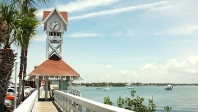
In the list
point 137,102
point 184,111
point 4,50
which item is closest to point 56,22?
point 137,102

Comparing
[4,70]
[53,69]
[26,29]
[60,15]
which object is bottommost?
[4,70]

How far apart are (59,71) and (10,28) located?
19.8 m

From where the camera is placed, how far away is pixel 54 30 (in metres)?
35.9

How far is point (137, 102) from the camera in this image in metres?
19.6

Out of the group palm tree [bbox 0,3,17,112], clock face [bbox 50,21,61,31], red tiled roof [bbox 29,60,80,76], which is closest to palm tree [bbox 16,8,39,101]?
palm tree [bbox 0,3,17,112]

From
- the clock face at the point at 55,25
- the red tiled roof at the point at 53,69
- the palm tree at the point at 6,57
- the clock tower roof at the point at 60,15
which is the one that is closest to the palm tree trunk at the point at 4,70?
the palm tree at the point at 6,57

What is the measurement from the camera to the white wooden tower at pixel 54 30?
118 feet

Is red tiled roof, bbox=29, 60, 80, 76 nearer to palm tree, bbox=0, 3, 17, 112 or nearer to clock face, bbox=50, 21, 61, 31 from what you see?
clock face, bbox=50, 21, 61, 31

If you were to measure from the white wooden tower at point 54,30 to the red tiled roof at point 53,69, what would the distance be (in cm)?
152

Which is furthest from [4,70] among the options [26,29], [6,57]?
[26,29]

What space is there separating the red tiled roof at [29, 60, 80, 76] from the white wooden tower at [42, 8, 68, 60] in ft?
5.00

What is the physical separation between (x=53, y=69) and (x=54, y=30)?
5.26 metres

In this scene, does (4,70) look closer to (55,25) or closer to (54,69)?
(54,69)

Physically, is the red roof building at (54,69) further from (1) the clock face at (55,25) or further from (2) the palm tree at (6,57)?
(2) the palm tree at (6,57)
